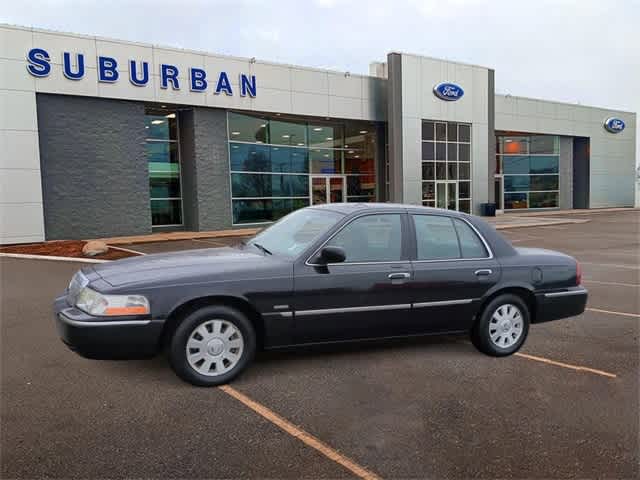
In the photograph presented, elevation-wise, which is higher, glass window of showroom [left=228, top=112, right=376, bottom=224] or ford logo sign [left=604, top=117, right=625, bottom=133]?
ford logo sign [left=604, top=117, right=625, bottom=133]

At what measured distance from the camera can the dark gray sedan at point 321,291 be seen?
4.19 m

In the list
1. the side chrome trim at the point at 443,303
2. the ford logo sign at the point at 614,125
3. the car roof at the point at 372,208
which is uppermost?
the ford logo sign at the point at 614,125

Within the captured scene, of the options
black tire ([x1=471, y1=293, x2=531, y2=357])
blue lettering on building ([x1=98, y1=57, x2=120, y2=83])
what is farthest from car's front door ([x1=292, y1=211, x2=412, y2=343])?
blue lettering on building ([x1=98, y1=57, x2=120, y2=83])

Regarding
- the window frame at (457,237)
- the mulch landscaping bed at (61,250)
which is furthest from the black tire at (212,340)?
the mulch landscaping bed at (61,250)

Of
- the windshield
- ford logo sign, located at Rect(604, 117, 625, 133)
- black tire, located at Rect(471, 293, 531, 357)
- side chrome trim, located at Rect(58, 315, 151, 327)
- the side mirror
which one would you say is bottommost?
black tire, located at Rect(471, 293, 531, 357)

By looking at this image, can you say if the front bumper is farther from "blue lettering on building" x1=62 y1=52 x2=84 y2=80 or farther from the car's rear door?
"blue lettering on building" x1=62 y1=52 x2=84 y2=80

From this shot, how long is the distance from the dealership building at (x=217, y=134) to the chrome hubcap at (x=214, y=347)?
1591 centimetres

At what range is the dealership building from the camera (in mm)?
17656

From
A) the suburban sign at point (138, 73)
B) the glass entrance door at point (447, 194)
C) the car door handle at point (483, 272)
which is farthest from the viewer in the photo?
the glass entrance door at point (447, 194)

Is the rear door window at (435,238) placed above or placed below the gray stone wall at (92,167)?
below

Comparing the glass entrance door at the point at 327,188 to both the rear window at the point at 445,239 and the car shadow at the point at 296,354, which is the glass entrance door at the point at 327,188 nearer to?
the car shadow at the point at 296,354

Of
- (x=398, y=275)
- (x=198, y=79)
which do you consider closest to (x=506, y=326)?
(x=398, y=275)

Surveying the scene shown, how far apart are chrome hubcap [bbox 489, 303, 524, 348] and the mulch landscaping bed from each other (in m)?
10.9

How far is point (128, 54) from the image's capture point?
754 inches
